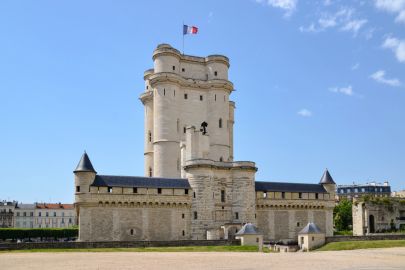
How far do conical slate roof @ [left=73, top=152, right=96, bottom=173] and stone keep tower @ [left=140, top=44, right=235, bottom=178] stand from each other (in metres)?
11.9

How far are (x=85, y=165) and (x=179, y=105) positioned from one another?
16147mm

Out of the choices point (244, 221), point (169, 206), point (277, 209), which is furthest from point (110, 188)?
point (277, 209)

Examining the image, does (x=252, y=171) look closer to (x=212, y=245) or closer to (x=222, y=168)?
(x=222, y=168)

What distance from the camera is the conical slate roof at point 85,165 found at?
47484mm

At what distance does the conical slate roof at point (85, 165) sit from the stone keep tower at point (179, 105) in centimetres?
1186

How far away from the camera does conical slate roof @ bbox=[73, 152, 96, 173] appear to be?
47.5 meters

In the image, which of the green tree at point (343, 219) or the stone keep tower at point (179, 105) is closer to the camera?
the stone keep tower at point (179, 105)

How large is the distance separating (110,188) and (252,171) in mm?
14563

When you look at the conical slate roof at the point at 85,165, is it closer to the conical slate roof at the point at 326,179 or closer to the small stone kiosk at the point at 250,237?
the small stone kiosk at the point at 250,237

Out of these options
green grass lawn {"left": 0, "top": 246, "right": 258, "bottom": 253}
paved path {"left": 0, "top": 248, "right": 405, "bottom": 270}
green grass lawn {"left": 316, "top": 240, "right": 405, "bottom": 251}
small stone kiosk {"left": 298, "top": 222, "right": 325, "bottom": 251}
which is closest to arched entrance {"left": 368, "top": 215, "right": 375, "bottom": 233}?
green grass lawn {"left": 316, "top": 240, "right": 405, "bottom": 251}

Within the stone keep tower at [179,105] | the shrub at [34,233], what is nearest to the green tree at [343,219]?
the stone keep tower at [179,105]

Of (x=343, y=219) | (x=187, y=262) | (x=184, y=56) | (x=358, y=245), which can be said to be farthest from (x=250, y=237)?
(x=343, y=219)

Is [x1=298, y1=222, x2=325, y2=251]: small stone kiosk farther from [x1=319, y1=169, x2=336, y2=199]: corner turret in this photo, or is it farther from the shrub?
the shrub

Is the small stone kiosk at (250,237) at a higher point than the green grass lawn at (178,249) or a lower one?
higher
